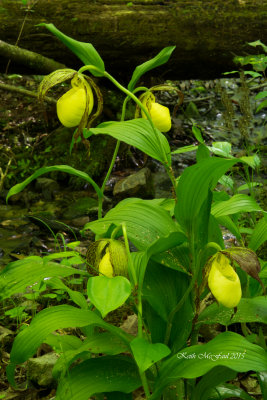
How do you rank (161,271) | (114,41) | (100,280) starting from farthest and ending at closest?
(114,41), (161,271), (100,280)

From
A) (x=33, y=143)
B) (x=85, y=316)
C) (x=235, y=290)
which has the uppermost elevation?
(x=235, y=290)

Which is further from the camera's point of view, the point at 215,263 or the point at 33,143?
the point at 33,143

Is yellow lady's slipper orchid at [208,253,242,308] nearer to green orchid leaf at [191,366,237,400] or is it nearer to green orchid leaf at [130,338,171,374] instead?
green orchid leaf at [130,338,171,374]

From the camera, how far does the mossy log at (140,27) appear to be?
11.5 feet

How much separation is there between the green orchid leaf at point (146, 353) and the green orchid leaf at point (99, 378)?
0.68 feet

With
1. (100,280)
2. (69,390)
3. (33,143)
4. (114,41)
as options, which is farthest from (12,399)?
(33,143)

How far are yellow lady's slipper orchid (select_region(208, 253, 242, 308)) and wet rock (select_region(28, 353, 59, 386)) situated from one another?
2.63 feet

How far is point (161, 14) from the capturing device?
364 centimetres

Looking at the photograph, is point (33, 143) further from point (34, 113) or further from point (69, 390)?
point (69, 390)

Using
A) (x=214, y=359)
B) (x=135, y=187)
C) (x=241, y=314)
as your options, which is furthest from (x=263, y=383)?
(x=135, y=187)

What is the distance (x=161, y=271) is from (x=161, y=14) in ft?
9.27

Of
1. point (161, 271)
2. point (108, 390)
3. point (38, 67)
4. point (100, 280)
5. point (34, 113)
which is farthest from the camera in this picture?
point (34, 113)

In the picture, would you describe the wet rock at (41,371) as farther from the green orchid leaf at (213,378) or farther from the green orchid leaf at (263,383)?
the green orchid leaf at (263,383)

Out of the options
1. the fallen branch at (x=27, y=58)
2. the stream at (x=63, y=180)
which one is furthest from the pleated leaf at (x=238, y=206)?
the fallen branch at (x=27, y=58)
